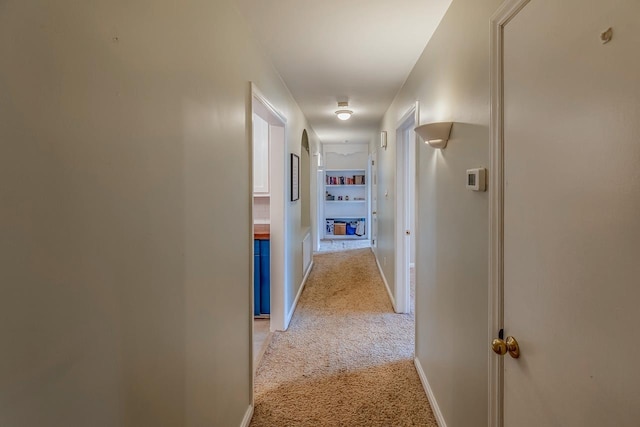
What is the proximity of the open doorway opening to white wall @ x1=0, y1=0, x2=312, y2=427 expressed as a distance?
145cm

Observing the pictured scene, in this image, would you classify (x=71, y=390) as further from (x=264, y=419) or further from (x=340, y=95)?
(x=340, y=95)

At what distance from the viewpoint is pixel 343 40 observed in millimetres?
2283

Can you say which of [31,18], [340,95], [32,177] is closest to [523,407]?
[32,177]

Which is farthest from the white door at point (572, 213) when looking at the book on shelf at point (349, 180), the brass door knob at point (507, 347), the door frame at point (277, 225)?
the book on shelf at point (349, 180)

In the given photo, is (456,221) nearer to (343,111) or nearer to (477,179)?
(477,179)

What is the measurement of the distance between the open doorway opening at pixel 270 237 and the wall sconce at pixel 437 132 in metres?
1.24

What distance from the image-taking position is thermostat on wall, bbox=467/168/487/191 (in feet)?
4.42

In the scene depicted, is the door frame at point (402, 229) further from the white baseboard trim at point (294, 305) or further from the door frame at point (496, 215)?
the door frame at point (496, 215)

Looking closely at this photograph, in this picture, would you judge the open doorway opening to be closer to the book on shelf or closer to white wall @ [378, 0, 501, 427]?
white wall @ [378, 0, 501, 427]

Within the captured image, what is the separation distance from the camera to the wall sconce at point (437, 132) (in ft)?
6.01

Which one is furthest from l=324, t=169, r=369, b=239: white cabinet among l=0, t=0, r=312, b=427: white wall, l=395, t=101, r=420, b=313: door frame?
l=0, t=0, r=312, b=427: white wall

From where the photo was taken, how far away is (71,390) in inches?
28.3

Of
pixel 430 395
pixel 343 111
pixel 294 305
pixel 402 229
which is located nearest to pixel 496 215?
pixel 430 395

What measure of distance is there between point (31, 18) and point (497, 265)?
138 centimetres
